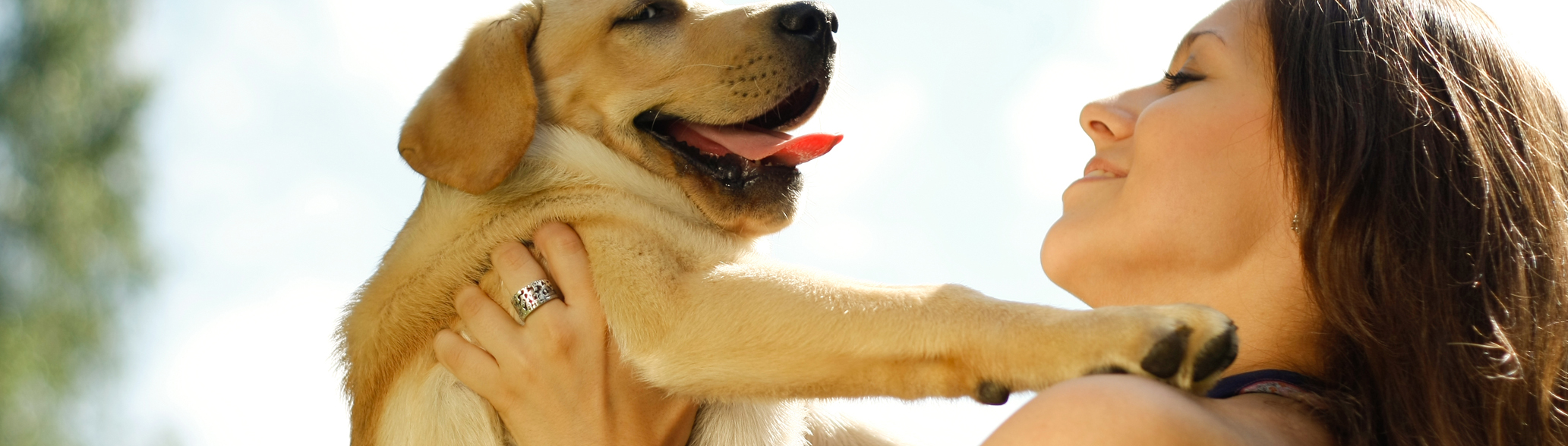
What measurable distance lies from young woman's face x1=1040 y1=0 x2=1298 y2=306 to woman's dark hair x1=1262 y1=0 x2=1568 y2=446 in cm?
7

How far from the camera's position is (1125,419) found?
146 cm

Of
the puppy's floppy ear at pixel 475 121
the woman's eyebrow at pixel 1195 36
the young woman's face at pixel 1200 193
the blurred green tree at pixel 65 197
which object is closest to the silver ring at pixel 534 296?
the puppy's floppy ear at pixel 475 121

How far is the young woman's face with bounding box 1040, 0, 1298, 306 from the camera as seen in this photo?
2.11 metres

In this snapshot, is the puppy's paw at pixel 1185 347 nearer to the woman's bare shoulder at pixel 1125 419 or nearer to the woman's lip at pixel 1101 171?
the woman's bare shoulder at pixel 1125 419

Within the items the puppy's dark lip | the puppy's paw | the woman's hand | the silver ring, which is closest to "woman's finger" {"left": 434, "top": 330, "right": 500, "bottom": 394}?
the woman's hand

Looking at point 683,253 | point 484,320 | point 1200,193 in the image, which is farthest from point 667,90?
point 1200,193

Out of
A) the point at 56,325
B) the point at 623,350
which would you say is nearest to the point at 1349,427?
the point at 623,350

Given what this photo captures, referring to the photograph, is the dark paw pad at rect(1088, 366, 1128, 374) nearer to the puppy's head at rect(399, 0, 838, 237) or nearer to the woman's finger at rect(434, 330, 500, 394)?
the puppy's head at rect(399, 0, 838, 237)

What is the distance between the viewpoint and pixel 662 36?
2953 mm

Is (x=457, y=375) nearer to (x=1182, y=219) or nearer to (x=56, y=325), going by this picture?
(x=1182, y=219)

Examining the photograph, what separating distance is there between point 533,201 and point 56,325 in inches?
438

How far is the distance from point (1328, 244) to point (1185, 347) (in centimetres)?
40

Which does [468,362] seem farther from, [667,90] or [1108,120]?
[1108,120]

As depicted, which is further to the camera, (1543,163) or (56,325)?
(56,325)
